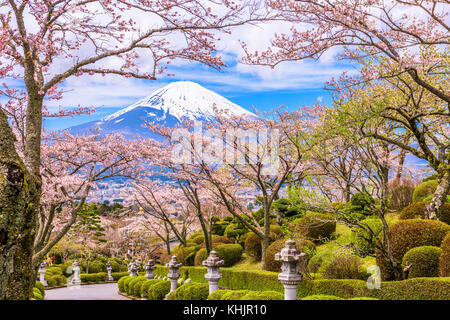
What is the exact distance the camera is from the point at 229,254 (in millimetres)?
20141

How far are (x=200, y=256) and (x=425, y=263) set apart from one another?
13.8 m

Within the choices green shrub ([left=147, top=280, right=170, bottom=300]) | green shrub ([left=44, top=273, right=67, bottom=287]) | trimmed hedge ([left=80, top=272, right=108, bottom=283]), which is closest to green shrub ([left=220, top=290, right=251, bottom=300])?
green shrub ([left=147, top=280, right=170, bottom=300])

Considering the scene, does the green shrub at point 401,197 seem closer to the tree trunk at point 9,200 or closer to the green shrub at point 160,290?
the green shrub at point 160,290

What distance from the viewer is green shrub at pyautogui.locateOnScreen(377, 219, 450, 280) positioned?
35.6 feet

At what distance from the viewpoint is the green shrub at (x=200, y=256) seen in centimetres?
2190

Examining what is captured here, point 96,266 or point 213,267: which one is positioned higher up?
point 213,267

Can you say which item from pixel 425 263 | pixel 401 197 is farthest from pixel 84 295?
pixel 425 263

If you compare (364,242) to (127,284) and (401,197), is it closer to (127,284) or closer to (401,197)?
(401,197)

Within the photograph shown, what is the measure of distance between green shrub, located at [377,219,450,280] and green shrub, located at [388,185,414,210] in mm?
11090

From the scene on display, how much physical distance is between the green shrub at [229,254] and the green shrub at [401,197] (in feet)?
28.1

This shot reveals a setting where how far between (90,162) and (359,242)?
29.6 feet

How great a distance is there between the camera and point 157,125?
18.5 meters

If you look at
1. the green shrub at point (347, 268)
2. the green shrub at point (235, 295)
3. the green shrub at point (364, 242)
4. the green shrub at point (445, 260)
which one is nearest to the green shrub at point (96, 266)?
the green shrub at point (235, 295)

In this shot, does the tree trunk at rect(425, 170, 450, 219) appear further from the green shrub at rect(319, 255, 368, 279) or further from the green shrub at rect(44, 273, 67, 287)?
the green shrub at rect(44, 273, 67, 287)
